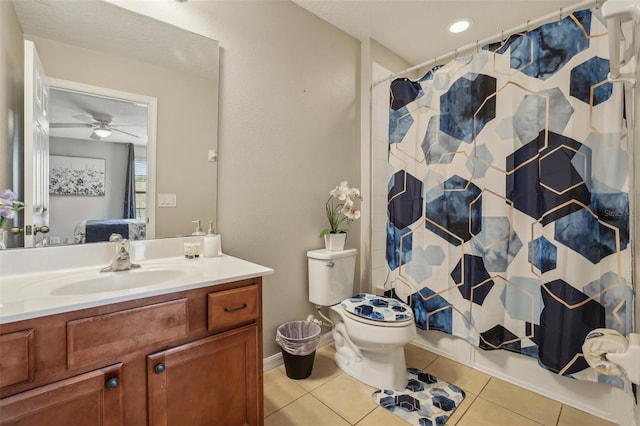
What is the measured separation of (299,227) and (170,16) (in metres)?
1.38

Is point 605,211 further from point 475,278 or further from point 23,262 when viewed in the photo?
point 23,262

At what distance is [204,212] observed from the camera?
64.1 inches

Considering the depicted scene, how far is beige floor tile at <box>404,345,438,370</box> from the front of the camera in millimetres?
1995

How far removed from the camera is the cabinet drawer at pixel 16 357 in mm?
749

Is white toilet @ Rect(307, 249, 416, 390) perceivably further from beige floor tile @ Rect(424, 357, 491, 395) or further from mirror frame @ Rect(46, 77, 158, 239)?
mirror frame @ Rect(46, 77, 158, 239)

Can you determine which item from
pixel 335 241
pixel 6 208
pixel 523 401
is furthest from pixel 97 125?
pixel 523 401

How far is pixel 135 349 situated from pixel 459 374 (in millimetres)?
1834

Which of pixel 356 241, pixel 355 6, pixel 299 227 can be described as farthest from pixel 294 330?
pixel 355 6

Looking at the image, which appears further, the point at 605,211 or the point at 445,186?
the point at 445,186

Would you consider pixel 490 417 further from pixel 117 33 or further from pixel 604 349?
pixel 117 33

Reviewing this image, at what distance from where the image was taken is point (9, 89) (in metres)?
1.14

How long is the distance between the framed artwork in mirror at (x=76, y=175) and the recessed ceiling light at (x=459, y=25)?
95.8 inches

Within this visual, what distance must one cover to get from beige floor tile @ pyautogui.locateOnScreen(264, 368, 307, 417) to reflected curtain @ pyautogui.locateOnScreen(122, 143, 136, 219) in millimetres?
1195

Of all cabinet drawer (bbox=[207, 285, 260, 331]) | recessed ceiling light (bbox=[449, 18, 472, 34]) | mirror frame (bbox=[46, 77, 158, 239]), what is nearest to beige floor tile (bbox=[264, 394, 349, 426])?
cabinet drawer (bbox=[207, 285, 260, 331])
